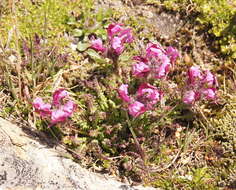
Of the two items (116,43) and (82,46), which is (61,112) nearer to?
(116,43)

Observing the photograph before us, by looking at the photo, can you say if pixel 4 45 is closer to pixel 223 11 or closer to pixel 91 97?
pixel 91 97

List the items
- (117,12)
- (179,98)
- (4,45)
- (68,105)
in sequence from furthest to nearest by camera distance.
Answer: (117,12) < (4,45) < (179,98) < (68,105)

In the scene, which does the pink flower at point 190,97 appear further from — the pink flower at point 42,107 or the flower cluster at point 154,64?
the pink flower at point 42,107

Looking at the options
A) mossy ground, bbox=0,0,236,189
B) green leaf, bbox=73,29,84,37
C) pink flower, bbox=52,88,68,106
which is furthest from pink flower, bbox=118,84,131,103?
green leaf, bbox=73,29,84,37

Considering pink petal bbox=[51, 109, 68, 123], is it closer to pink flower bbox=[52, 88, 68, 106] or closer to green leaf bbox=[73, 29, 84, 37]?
pink flower bbox=[52, 88, 68, 106]

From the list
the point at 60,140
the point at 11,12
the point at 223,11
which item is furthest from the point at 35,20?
the point at 223,11

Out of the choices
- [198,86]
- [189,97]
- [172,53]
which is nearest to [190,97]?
[189,97]
